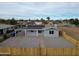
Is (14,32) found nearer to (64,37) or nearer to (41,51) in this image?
(41,51)

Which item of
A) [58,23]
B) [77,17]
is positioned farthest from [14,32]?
[77,17]

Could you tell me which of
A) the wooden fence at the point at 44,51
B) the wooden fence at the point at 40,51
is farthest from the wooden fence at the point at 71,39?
the wooden fence at the point at 40,51

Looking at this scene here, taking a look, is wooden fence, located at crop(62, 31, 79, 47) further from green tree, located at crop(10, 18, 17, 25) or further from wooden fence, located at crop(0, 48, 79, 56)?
green tree, located at crop(10, 18, 17, 25)

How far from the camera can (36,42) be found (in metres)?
3.54

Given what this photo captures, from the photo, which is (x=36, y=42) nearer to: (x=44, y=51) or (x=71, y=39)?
(x=44, y=51)

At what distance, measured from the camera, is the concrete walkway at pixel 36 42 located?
3.51 meters

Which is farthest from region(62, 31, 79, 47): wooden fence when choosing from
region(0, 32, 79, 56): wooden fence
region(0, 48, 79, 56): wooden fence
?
region(0, 48, 79, 56): wooden fence

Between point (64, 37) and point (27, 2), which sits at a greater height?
point (27, 2)

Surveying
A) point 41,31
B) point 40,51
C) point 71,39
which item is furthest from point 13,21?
point 71,39

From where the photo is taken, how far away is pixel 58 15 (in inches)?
139

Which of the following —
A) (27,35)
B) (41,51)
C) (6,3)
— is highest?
(6,3)

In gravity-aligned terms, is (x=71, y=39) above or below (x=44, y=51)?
above

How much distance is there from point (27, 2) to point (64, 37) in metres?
0.74

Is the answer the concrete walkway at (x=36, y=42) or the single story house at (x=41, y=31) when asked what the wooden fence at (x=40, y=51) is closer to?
the concrete walkway at (x=36, y=42)
